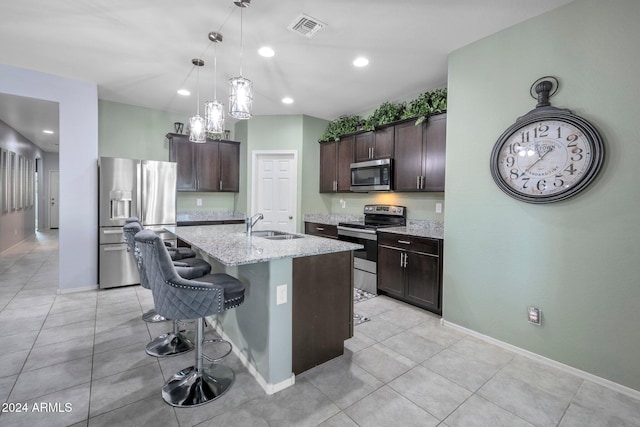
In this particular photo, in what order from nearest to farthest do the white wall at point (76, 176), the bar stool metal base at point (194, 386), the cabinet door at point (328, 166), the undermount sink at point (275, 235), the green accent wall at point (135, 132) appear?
the bar stool metal base at point (194, 386)
the undermount sink at point (275, 235)
the white wall at point (76, 176)
the green accent wall at point (135, 132)
the cabinet door at point (328, 166)

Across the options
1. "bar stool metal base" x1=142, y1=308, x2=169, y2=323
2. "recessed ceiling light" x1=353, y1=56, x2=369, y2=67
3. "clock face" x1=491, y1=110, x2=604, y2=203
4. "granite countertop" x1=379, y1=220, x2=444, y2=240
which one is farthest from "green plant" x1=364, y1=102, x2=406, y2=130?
"bar stool metal base" x1=142, y1=308, x2=169, y2=323

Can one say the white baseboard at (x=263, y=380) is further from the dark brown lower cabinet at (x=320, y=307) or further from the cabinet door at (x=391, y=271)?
the cabinet door at (x=391, y=271)

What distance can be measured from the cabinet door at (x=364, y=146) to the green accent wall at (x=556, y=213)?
1522 millimetres

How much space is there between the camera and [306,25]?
2537mm

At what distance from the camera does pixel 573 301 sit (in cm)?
222

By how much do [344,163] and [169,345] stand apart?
11.5ft

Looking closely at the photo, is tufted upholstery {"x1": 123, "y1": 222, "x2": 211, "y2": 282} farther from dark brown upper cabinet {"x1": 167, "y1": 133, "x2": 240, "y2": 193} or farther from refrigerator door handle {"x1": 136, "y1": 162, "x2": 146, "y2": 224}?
dark brown upper cabinet {"x1": 167, "y1": 133, "x2": 240, "y2": 193}

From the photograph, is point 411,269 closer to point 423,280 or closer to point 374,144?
point 423,280

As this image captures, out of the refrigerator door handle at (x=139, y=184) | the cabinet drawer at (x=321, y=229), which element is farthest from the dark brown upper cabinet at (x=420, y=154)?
the refrigerator door handle at (x=139, y=184)

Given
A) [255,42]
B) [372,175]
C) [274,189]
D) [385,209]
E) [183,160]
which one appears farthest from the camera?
[274,189]

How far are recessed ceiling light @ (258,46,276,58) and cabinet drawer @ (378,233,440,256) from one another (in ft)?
7.96

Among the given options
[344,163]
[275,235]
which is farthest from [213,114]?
[344,163]

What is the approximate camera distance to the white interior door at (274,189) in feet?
17.4

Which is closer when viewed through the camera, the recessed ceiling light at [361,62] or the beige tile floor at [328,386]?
the beige tile floor at [328,386]
